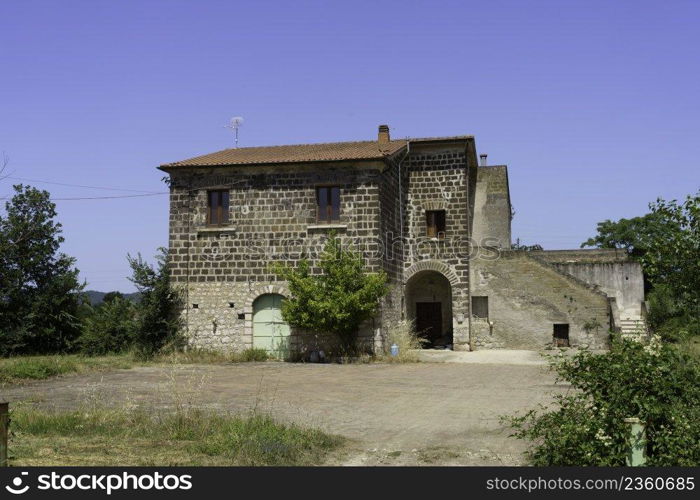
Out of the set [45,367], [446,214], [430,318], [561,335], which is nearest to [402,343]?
[430,318]

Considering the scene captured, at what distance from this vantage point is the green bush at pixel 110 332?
22141 mm

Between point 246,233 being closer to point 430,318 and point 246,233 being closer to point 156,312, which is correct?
point 156,312

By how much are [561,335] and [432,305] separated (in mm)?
5024

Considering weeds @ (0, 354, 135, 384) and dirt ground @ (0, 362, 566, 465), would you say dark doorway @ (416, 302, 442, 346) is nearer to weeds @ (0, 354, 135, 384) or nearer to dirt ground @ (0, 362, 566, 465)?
dirt ground @ (0, 362, 566, 465)

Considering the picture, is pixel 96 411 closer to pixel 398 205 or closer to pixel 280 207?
pixel 280 207

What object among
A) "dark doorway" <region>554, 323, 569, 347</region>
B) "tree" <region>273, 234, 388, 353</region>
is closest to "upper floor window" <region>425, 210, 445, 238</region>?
"tree" <region>273, 234, 388, 353</region>

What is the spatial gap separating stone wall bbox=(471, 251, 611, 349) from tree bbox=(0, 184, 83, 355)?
14.7 m

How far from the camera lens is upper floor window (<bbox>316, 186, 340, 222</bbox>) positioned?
21672 millimetres

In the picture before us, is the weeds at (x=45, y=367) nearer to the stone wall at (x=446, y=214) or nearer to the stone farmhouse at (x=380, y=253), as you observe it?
the stone farmhouse at (x=380, y=253)

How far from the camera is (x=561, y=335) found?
23906mm
